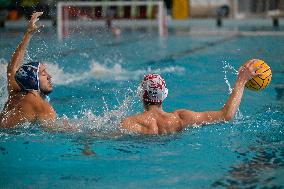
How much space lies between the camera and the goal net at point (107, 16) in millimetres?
13867

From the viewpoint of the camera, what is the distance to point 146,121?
420 cm

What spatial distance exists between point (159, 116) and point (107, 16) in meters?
11.8

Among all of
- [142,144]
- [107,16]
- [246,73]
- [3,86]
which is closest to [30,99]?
[142,144]

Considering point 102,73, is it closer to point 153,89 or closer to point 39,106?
point 39,106

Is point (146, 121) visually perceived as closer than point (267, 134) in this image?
Yes

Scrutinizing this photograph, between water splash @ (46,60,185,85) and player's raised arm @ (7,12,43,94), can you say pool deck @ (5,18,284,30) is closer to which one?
water splash @ (46,60,185,85)

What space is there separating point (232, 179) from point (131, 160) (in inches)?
29.7

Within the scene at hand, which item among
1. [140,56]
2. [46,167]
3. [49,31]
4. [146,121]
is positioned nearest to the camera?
[46,167]

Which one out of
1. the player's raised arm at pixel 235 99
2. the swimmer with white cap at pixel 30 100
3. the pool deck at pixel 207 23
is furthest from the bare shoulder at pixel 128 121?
the pool deck at pixel 207 23

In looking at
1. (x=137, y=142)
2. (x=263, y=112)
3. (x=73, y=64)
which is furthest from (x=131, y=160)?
(x=73, y=64)

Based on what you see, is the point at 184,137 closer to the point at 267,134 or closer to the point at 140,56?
the point at 267,134

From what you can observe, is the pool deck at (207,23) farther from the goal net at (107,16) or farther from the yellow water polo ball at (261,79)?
the yellow water polo ball at (261,79)

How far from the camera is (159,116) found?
13.9ft

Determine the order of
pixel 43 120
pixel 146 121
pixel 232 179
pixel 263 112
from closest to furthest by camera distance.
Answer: pixel 232 179 < pixel 146 121 < pixel 43 120 < pixel 263 112
